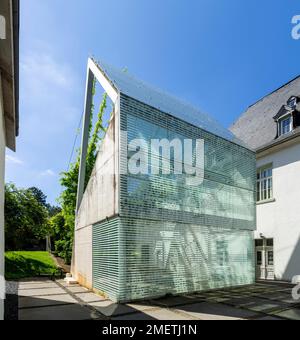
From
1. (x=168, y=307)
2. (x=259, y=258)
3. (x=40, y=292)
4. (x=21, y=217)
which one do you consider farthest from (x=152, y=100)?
(x=21, y=217)

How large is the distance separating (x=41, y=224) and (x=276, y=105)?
19804mm

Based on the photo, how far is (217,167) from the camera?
1363 cm

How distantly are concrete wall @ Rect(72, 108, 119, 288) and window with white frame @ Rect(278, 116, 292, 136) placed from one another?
41.4ft

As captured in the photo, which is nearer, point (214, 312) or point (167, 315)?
point (167, 315)

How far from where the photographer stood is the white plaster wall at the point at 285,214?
17469 millimetres

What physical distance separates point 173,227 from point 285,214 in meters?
9.84

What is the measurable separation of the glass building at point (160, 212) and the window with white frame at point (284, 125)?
6.21m

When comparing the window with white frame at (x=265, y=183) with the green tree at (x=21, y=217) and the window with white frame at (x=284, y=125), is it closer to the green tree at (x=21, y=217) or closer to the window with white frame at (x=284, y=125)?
the window with white frame at (x=284, y=125)

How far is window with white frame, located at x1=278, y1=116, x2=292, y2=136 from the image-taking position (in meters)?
19.4

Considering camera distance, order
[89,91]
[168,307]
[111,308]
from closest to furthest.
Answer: [111,308], [168,307], [89,91]

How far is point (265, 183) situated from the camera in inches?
803
